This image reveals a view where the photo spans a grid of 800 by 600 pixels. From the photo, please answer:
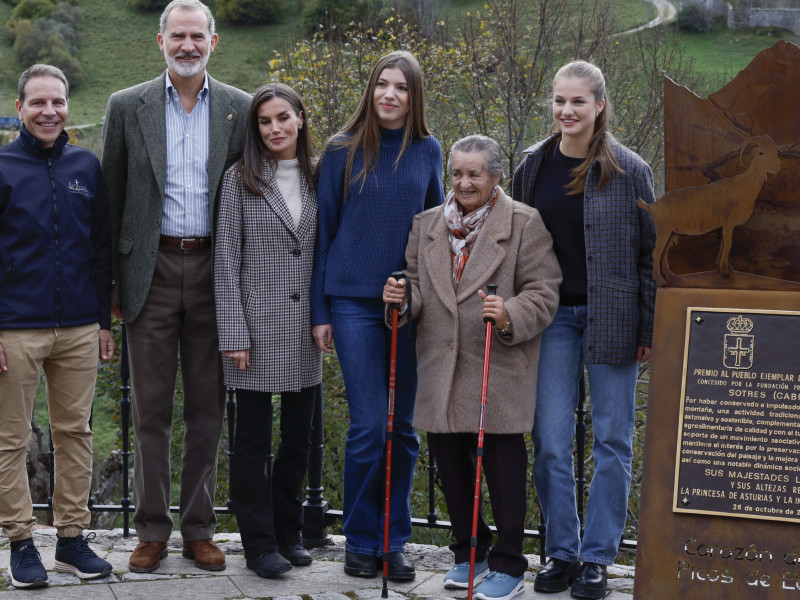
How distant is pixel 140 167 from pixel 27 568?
1735 millimetres

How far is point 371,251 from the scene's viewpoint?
4059 millimetres

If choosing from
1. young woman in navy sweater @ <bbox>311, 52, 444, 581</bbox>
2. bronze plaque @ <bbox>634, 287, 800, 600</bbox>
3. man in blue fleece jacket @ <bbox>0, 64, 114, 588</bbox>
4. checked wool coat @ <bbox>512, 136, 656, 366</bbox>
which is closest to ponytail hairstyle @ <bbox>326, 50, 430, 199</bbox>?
young woman in navy sweater @ <bbox>311, 52, 444, 581</bbox>

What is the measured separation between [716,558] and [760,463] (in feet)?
1.22

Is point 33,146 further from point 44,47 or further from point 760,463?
point 44,47

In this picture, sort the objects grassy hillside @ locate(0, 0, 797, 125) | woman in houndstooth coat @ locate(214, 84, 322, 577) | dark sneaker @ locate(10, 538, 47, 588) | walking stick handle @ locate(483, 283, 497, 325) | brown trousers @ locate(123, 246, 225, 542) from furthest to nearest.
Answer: grassy hillside @ locate(0, 0, 797, 125), brown trousers @ locate(123, 246, 225, 542), woman in houndstooth coat @ locate(214, 84, 322, 577), dark sneaker @ locate(10, 538, 47, 588), walking stick handle @ locate(483, 283, 497, 325)

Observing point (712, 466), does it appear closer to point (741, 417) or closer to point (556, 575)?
point (741, 417)

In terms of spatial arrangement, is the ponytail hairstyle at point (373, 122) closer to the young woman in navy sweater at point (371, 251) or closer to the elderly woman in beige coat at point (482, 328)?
the young woman in navy sweater at point (371, 251)

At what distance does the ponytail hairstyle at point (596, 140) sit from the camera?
384 centimetres

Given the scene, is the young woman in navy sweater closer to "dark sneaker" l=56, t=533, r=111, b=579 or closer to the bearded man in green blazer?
the bearded man in green blazer

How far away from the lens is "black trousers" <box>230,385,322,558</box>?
4.13m

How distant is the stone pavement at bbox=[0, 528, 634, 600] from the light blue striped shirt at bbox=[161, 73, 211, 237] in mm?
1486

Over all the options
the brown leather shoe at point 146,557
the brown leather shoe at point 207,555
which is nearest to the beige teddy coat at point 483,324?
the brown leather shoe at point 207,555

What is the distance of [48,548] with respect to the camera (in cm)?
452

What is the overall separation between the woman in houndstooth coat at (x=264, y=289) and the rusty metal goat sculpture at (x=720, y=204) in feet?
4.87
